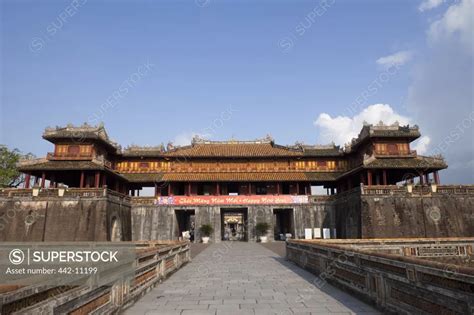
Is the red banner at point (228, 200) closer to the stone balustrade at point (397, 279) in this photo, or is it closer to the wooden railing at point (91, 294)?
the stone balustrade at point (397, 279)

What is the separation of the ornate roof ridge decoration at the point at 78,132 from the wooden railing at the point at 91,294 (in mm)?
25650

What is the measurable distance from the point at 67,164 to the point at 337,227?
89.0 feet

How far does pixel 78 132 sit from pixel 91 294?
3113 cm

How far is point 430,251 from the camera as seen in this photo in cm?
1259

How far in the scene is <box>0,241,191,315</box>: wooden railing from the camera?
2.97 meters

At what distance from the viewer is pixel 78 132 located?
31.9 m

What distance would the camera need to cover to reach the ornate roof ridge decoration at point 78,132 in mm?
31578

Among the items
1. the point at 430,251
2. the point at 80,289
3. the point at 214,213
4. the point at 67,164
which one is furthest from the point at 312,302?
the point at 67,164

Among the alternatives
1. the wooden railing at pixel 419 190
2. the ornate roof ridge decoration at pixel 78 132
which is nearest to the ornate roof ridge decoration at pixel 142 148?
the ornate roof ridge decoration at pixel 78 132

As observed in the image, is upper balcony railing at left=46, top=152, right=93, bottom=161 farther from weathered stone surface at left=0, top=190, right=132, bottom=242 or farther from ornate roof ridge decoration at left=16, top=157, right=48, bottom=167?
weathered stone surface at left=0, top=190, right=132, bottom=242

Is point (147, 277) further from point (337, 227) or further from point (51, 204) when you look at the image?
point (337, 227)

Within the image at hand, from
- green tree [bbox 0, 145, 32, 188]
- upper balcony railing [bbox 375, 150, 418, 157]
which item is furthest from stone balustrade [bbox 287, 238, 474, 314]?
green tree [bbox 0, 145, 32, 188]

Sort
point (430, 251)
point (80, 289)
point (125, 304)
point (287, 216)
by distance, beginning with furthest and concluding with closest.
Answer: point (287, 216) < point (430, 251) < point (125, 304) < point (80, 289)

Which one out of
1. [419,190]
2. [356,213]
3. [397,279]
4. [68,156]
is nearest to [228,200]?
[356,213]
